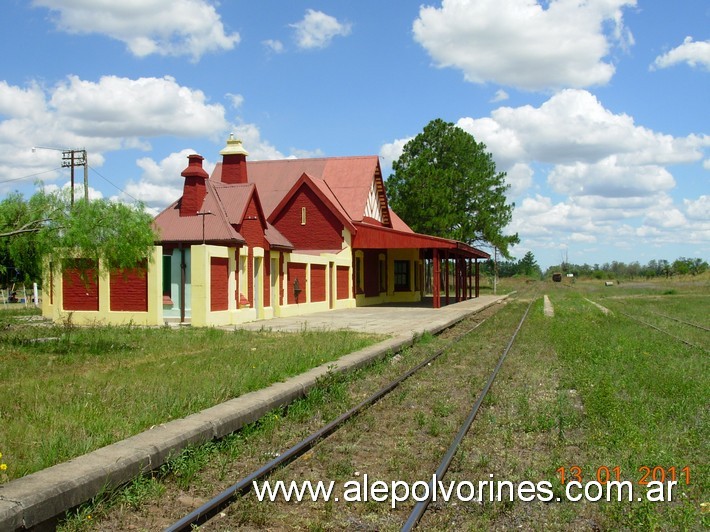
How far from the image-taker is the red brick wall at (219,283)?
21672 mm

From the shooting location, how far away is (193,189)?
24719 mm

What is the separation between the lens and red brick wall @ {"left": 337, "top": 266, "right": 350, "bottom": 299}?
33.8m

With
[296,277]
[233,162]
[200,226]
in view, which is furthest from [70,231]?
[233,162]

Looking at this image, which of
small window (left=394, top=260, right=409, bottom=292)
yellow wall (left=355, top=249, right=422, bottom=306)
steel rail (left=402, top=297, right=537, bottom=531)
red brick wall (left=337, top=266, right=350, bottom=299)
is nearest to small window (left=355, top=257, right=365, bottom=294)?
red brick wall (left=337, top=266, right=350, bottom=299)

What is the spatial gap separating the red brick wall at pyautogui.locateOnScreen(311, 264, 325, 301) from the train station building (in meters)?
0.05

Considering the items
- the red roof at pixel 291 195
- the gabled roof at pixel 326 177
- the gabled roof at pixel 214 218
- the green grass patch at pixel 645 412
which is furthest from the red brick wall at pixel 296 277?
the green grass patch at pixel 645 412

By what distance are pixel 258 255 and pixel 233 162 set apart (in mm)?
7397

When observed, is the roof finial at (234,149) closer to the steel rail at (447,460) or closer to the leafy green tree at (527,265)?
the steel rail at (447,460)

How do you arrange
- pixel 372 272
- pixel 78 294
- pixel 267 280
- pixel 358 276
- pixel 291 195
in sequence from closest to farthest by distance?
pixel 78 294, pixel 267 280, pixel 291 195, pixel 358 276, pixel 372 272

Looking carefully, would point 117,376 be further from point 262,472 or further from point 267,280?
point 267,280

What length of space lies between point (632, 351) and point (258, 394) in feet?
29.2

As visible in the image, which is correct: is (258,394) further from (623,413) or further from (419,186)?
(419,186)

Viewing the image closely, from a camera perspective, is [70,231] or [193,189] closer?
[70,231]

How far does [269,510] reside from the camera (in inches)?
209
